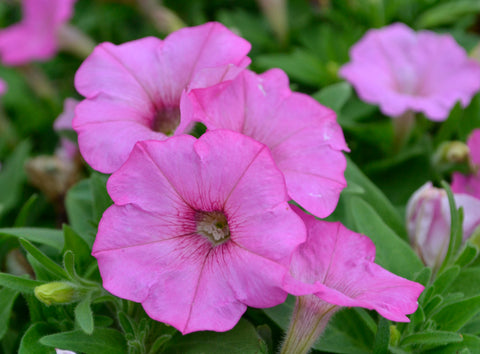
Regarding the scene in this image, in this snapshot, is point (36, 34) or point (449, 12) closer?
point (449, 12)

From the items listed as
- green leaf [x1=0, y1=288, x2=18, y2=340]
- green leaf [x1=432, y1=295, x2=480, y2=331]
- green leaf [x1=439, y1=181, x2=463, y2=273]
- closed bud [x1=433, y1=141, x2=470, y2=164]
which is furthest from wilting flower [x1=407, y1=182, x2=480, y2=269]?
green leaf [x1=0, y1=288, x2=18, y2=340]

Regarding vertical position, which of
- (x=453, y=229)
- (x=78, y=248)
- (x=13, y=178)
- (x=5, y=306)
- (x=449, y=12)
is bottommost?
(x=13, y=178)

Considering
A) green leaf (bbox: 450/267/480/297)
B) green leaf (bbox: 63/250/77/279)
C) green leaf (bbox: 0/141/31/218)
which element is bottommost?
green leaf (bbox: 0/141/31/218)

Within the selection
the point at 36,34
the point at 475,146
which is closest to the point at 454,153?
the point at 475,146

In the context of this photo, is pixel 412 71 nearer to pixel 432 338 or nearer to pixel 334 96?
pixel 334 96

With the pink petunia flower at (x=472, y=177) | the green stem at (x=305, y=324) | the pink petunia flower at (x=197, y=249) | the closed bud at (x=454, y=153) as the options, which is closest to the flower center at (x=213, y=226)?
the pink petunia flower at (x=197, y=249)

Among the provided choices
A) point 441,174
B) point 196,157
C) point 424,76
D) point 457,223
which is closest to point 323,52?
point 424,76

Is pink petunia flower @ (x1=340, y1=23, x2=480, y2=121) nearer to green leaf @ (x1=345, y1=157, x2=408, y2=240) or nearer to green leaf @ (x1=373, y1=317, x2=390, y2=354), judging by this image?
green leaf @ (x1=345, y1=157, x2=408, y2=240)
